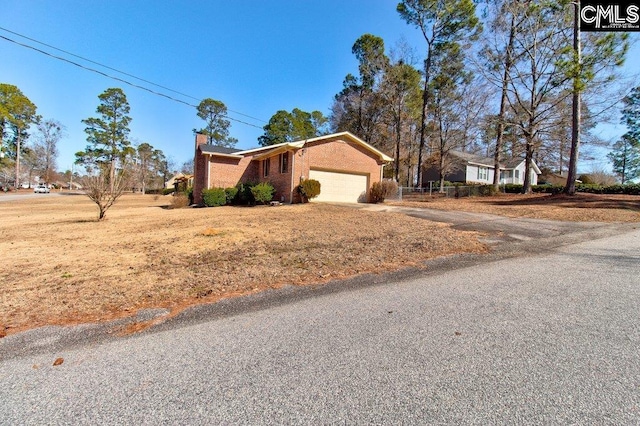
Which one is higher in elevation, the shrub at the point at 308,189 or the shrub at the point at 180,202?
the shrub at the point at 308,189

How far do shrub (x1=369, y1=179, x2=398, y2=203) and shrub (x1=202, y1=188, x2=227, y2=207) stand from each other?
9.39 metres

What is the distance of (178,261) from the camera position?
5.13 metres

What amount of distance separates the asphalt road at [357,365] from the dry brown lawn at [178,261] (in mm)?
638

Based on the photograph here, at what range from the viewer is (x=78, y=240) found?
7.28 meters

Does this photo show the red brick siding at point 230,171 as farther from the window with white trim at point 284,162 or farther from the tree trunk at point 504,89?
the tree trunk at point 504,89

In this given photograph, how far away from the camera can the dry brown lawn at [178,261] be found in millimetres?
3395

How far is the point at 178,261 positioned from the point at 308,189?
10.8 m

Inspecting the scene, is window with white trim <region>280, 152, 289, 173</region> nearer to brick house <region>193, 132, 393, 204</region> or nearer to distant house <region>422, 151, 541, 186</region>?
brick house <region>193, 132, 393, 204</region>

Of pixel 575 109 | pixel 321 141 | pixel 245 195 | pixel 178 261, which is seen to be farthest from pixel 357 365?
pixel 575 109

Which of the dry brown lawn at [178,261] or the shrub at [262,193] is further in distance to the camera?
the shrub at [262,193]

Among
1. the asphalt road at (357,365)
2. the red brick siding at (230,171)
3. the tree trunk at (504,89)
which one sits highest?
the tree trunk at (504,89)

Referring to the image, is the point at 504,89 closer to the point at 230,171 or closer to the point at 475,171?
the point at 475,171

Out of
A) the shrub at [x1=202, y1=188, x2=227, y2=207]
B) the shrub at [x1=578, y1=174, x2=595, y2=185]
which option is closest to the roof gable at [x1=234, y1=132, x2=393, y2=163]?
the shrub at [x1=202, y1=188, x2=227, y2=207]

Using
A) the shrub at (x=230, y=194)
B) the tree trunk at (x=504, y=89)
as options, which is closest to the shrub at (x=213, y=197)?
the shrub at (x=230, y=194)
